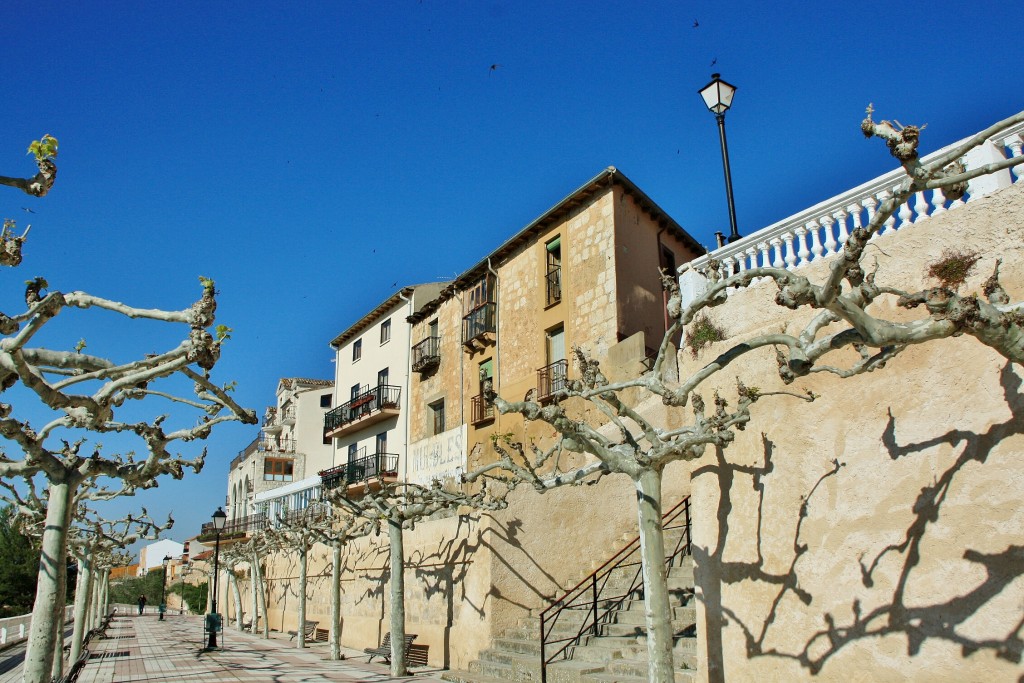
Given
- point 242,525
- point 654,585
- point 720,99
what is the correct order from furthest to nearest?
point 242,525, point 720,99, point 654,585

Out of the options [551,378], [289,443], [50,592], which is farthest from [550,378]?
[289,443]

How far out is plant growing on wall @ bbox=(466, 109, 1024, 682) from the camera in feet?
17.1

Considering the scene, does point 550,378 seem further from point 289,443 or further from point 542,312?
point 289,443

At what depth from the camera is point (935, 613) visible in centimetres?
710

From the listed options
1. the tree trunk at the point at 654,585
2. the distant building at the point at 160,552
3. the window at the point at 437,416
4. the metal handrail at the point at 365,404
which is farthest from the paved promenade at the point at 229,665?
the distant building at the point at 160,552

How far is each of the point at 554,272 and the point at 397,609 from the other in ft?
37.2

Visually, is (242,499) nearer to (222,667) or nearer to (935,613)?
(222,667)

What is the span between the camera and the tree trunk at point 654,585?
778cm

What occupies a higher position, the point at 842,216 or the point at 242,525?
the point at 842,216

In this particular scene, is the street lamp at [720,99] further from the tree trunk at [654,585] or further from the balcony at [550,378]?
the balcony at [550,378]

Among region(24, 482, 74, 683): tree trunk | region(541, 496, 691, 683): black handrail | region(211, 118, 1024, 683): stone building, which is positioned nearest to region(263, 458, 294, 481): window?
region(211, 118, 1024, 683): stone building

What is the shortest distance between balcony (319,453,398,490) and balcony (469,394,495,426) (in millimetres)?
5968

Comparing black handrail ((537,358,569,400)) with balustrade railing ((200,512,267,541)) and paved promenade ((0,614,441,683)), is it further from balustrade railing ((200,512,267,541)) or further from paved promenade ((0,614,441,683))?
balustrade railing ((200,512,267,541))

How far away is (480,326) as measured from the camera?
2525cm
